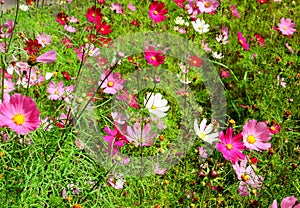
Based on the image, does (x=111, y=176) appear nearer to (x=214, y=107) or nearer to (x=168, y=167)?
(x=168, y=167)

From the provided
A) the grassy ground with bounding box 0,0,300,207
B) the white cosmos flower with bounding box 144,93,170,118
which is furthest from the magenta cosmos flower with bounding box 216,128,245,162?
the white cosmos flower with bounding box 144,93,170,118

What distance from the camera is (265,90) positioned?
6.59 ft

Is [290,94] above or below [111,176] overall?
below

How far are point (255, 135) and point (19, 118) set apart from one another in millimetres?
727

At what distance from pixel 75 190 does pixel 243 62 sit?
1.34 metres

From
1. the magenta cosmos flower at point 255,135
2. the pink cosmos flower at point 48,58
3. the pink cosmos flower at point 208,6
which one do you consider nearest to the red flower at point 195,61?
the pink cosmos flower at point 208,6

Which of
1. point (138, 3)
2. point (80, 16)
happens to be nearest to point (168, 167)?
point (80, 16)

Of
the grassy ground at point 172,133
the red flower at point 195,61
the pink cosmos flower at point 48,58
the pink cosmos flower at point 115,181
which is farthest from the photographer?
the red flower at point 195,61

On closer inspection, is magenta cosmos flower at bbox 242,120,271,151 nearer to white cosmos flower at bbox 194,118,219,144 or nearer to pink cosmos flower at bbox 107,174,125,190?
white cosmos flower at bbox 194,118,219,144

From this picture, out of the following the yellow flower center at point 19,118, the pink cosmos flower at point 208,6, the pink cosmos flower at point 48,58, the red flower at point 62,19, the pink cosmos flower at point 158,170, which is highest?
the pink cosmos flower at point 48,58

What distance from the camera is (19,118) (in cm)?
88

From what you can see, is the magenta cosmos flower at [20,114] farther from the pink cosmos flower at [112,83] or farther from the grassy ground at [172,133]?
the pink cosmos flower at [112,83]

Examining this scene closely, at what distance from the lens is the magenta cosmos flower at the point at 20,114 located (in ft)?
2.86

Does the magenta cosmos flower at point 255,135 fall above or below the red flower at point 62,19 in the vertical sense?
above
